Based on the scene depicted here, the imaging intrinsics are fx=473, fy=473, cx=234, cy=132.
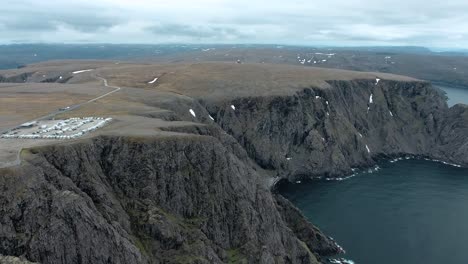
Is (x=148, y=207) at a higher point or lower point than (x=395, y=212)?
higher

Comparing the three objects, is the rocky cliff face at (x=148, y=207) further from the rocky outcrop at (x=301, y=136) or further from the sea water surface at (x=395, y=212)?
the rocky outcrop at (x=301, y=136)

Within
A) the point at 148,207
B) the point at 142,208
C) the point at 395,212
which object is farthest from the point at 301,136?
the point at 142,208

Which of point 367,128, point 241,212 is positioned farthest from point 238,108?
point 241,212

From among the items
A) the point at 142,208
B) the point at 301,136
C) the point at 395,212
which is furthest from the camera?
the point at 301,136

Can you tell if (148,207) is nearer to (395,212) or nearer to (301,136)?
(395,212)

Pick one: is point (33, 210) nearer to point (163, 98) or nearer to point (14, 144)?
point (14, 144)

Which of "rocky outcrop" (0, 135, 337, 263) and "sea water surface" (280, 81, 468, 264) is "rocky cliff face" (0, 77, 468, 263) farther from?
"sea water surface" (280, 81, 468, 264)

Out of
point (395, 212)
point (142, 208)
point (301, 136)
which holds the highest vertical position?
point (142, 208)

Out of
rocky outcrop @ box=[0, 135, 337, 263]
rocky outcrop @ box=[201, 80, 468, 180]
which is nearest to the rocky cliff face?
rocky outcrop @ box=[0, 135, 337, 263]

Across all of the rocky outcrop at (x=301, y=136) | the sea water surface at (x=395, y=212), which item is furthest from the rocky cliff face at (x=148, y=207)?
the rocky outcrop at (x=301, y=136)
